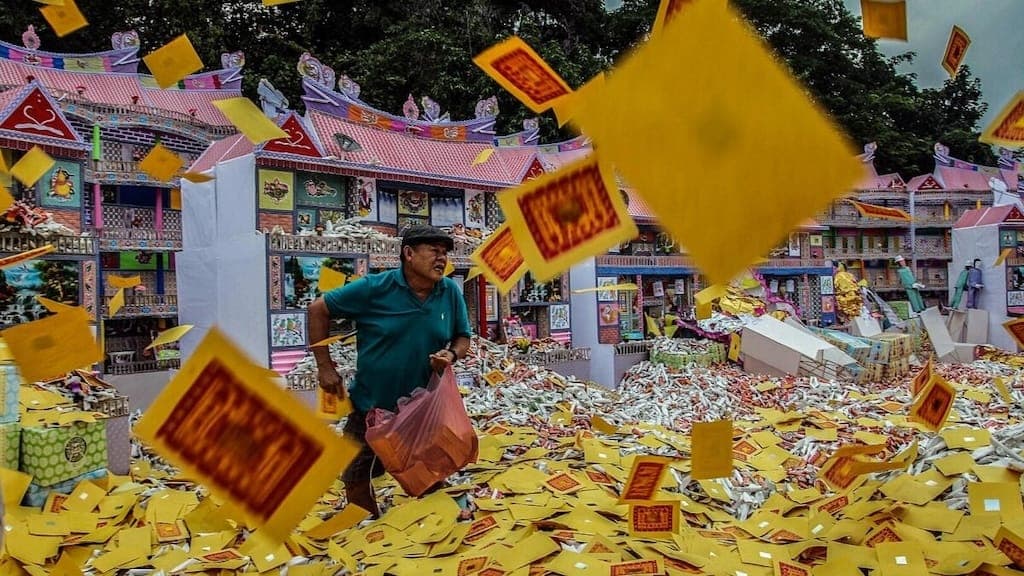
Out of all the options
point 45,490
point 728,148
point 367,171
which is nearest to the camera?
point 728,148

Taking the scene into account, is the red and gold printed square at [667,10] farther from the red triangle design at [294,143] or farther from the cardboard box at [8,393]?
the red triangle design at [294,143]

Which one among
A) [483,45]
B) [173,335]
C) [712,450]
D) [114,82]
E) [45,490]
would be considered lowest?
[45,490]

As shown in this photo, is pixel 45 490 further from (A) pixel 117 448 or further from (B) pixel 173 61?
(B) pixel 173 61

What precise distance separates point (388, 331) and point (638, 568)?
1.46 m

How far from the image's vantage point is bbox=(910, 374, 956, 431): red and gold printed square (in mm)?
3434

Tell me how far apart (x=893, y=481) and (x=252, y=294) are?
8.08 metres

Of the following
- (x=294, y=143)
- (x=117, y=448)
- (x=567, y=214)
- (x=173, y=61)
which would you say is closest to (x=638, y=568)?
(x=567, y=214)

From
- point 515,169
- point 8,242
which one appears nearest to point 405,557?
point 8,242

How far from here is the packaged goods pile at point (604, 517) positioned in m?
2.48

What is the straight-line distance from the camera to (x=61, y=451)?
3.92m

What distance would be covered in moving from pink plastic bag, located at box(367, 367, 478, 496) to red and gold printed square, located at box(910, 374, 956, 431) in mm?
2350

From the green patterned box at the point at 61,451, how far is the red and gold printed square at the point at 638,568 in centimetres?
322

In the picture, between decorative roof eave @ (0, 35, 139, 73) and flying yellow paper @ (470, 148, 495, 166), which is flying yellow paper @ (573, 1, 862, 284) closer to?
flying yellow paper @ (470, 148, 495, 166)

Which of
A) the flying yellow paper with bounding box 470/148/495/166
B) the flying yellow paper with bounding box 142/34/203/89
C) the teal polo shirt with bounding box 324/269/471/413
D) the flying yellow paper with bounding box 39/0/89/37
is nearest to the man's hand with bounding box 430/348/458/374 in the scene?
the teal polo shirt with bounding box 324/269/471/413
